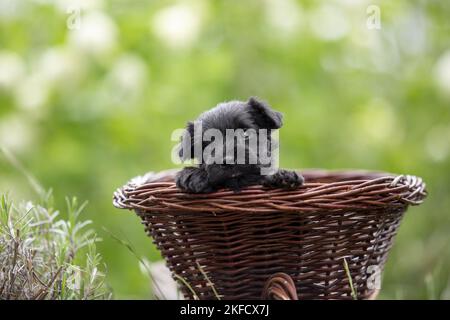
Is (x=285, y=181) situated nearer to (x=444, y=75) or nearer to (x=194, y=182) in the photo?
(x=194, y=182)

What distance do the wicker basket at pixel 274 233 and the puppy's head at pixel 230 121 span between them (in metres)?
0.12

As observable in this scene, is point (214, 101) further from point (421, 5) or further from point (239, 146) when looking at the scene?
point (239, 146)

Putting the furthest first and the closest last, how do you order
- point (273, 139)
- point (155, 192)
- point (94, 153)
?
point (94, 153) → point (273, 139) → point (155, 192)

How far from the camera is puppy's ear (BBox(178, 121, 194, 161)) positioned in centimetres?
147

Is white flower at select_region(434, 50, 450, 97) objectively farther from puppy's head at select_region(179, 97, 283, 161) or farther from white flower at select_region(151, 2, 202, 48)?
puppy's head at select_region(179, 97, 283, 161)

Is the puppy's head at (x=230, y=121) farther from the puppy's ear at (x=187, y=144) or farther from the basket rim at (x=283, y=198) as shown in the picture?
the basket rim at (x=283, y=198)

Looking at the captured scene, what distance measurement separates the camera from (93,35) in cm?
265

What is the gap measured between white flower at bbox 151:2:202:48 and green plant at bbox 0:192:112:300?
1.31 m

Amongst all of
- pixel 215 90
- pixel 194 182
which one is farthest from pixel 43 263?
pixel 215 90

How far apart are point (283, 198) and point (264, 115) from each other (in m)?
Answer: 0.25

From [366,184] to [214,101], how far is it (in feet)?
5.28

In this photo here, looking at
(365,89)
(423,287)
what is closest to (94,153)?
(365,89)

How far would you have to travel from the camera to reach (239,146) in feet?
4.58

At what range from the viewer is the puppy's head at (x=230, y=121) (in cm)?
145
